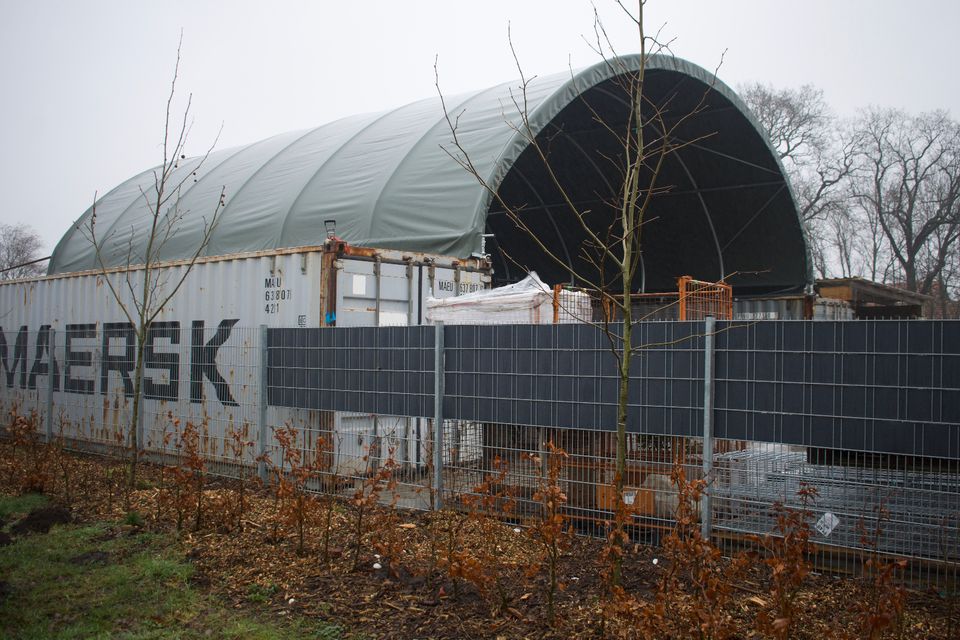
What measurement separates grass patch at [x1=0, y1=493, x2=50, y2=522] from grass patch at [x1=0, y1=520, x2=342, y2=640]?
1.27 m

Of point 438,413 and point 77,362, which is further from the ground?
point 77,362

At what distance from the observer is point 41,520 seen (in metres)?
7.80

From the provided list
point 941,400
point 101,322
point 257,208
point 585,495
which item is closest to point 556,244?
point 257,208

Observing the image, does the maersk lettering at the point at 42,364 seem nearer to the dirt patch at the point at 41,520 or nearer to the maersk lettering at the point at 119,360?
the maersk lettering at the point at 119,360

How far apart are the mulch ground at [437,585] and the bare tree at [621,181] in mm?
750

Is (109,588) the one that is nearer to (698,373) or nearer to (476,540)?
(476,540)

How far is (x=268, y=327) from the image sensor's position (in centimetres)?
989

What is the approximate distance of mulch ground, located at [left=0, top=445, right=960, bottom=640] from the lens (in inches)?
197

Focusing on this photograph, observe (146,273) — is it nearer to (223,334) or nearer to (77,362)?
(223,334)

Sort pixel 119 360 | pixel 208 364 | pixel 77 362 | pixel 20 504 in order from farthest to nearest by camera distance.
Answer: pixel 77 362 < pixel 119 360 < pixel 208 364 < pixel 20 504

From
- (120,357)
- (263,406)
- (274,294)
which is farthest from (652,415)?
(120,357)

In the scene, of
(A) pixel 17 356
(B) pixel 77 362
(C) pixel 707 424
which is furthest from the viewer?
(A) pixel 17 356

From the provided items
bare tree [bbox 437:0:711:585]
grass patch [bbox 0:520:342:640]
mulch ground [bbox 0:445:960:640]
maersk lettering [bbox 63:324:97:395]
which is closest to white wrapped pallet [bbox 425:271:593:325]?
bare tree [bbox 437:0:711:585]

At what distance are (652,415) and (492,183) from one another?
19.5 ft
